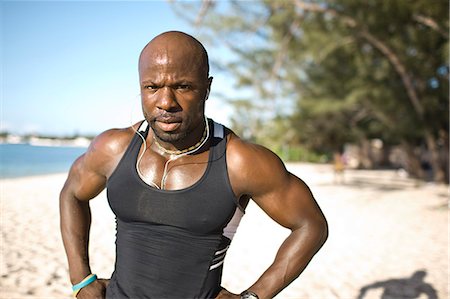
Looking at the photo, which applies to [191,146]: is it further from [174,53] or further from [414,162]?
[414,162]

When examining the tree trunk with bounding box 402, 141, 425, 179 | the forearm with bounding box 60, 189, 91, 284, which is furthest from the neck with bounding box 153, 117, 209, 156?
the tree trunk with bounding box 402, 141, 425, 179

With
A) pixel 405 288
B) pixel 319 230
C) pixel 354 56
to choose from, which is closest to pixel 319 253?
pixel 405 288

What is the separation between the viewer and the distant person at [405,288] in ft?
16.3

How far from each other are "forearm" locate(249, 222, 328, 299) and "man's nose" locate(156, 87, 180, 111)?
0.69 meters

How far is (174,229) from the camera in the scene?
58.2 inches

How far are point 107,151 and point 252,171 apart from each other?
638 millimetres

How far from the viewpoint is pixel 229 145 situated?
156cm

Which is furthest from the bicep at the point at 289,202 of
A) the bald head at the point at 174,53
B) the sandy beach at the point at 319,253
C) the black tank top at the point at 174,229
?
the sandy beach at the point at 319,253

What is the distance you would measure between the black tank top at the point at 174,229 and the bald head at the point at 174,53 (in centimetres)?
33

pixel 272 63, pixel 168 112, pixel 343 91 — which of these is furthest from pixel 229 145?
pixel 343 91

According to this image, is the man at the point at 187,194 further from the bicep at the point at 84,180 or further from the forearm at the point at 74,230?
the forearm at the point at 74,230

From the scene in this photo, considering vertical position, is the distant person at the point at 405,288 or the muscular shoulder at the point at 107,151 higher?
the muscular shoulder at the point at 107,151

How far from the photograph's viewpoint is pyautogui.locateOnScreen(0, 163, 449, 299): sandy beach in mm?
4973

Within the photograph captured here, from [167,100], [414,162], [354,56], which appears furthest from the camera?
[414,162]
